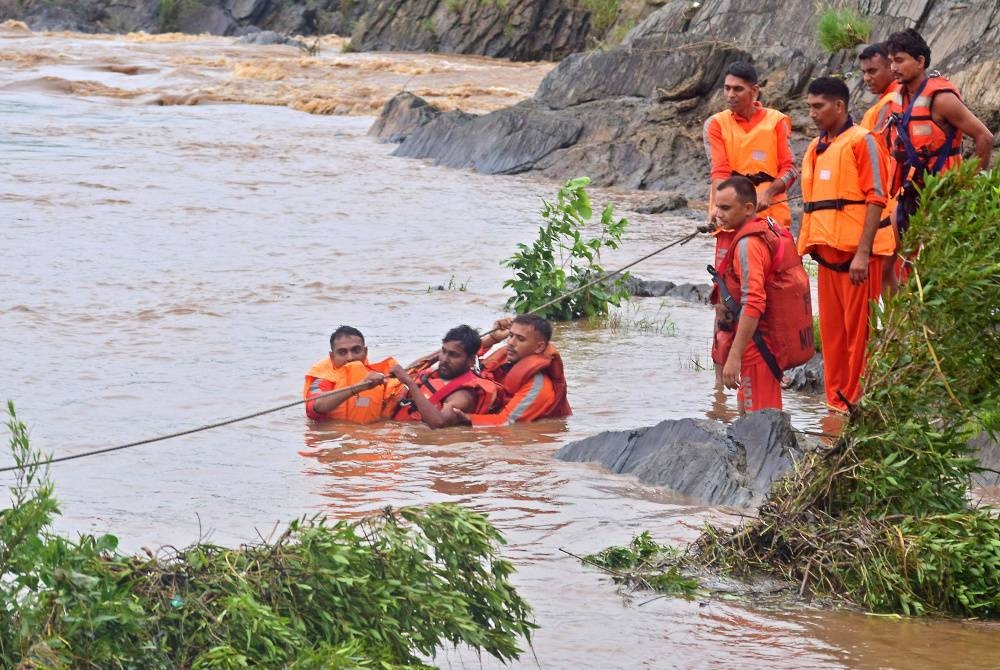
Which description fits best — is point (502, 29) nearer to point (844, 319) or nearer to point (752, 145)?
point (752, 145)

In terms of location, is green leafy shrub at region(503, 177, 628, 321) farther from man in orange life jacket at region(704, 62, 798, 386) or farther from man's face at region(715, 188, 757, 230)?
man's face at region(715, 188, 757, 230)

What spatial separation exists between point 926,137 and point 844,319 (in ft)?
3.49

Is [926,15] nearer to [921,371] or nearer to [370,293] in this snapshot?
[370,293]

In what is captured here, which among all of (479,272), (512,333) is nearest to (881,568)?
(512,333)

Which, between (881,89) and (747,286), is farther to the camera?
(881,89)

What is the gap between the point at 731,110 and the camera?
30.2 feet

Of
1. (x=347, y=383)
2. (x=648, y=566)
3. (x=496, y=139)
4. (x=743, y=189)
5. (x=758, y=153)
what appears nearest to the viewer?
(x=648, y=566)

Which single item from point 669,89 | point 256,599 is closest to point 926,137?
point 256,599

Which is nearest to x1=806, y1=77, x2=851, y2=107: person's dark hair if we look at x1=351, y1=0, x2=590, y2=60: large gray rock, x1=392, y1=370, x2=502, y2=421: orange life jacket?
x1=392, y1=370, x2=502, y2=421: orange life jacket

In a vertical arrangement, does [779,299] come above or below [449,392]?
above

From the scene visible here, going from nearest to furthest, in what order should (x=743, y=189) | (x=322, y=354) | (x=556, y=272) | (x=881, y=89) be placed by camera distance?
(x=743, y=189) → (x=881, y=89) → (x=322, y=354) → (x=556, y=272)

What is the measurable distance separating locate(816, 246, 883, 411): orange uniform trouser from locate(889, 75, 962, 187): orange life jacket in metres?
0.56

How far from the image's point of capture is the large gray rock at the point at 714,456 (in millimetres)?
6633

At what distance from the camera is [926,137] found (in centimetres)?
764
